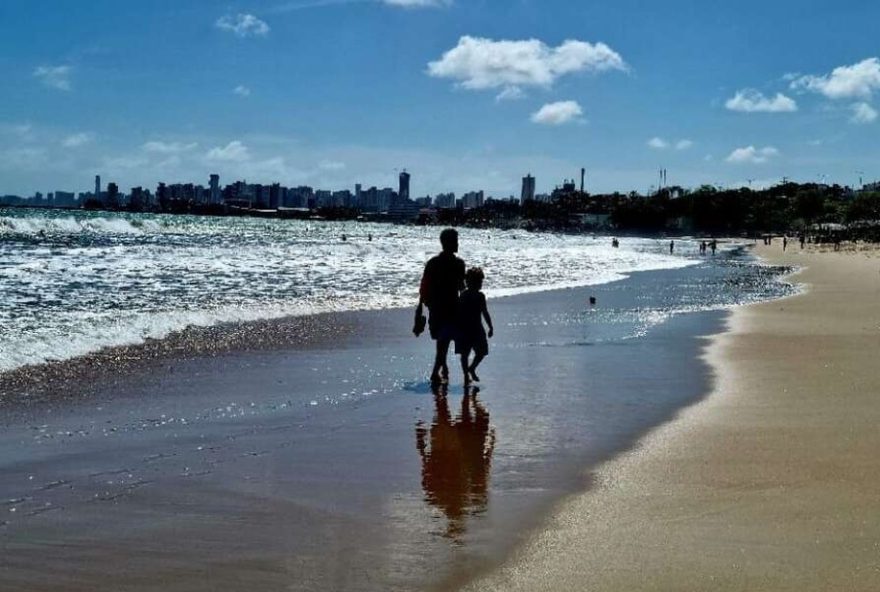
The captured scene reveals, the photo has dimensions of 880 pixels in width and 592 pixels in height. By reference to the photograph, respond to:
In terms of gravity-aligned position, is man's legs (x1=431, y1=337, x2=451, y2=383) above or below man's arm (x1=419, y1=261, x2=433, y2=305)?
below

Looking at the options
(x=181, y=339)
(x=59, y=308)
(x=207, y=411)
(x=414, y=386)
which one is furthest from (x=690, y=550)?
(x=59, y=308)

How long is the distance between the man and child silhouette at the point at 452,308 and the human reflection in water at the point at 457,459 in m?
1.11

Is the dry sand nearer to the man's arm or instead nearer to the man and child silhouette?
the man and child silhouette

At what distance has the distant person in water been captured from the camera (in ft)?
34.7

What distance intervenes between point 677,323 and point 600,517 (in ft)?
47.4

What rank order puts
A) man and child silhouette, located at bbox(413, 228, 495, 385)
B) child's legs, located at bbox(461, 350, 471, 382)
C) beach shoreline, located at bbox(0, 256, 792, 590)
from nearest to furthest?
beach shoreline, located at bbox(0, 256, 792, 590), child's legs, located at bbox(461, 350, 471, 382), man and child silhouette, located at bbox(413, 228, 495, 385)

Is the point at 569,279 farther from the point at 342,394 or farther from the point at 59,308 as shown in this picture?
the point at 342,394

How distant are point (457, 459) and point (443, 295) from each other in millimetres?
3987

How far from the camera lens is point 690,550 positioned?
4.64m

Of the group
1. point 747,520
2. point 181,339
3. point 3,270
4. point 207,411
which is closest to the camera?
point 747,520

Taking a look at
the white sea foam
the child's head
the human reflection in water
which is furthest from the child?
the white sea foam

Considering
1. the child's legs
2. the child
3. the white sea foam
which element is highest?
the child

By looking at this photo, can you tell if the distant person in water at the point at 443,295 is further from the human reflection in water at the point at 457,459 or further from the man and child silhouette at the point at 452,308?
the human reflection in water at the point at 457,459

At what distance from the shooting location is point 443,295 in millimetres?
10680
